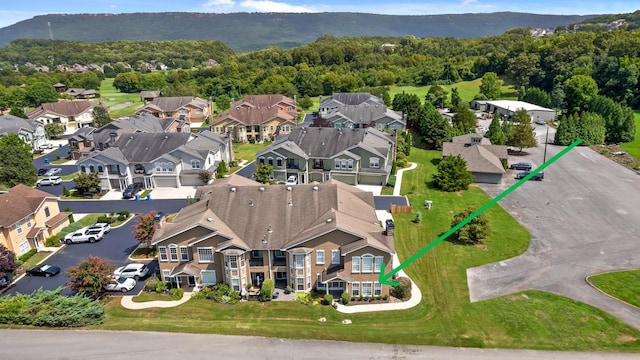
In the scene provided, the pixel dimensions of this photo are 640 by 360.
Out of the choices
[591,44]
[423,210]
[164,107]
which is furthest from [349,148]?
[591,44]

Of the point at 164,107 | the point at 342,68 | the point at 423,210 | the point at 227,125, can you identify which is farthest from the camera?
the point at 342,68

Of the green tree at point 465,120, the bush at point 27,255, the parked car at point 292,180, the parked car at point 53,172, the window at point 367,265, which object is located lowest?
the bush at point 27,255

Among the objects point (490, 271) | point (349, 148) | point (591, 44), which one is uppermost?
point (591, 44)

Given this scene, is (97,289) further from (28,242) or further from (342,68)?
(342,68)

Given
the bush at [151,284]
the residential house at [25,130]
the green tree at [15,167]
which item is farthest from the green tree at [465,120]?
the residential house at [25,130]

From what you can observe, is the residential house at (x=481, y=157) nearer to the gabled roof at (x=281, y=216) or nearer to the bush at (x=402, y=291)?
the gabled roof at (x=281, y=216)

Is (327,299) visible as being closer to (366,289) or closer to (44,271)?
(366,289)
